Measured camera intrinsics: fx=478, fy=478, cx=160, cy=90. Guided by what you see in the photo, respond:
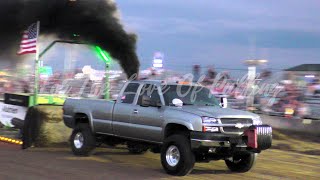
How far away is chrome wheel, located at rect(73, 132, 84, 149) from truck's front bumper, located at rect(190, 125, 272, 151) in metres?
3.72

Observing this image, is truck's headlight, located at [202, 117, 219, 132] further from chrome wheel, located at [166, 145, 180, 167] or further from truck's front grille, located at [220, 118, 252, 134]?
chrome wheel, located at [166, 145, 180, 167]

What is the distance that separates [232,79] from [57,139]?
8.29 m

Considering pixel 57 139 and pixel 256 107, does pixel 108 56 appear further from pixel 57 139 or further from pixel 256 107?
pixel 256 107

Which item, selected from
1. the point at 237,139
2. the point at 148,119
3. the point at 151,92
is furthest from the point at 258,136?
the point at 151,92

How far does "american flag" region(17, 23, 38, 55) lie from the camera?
47.0ft

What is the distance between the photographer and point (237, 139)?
29.5ft

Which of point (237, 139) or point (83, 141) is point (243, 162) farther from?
point (83, 141)

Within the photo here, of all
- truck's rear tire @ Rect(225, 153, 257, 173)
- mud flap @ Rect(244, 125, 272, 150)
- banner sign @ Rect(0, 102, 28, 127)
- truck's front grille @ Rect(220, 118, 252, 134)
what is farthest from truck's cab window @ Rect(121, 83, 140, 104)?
banner sign @ Rect(0, 102, 28, 127)

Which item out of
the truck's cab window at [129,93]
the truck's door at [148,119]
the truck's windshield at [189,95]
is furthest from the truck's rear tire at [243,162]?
the truck's cab window at [129,93]

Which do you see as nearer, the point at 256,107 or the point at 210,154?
the point at 210,154

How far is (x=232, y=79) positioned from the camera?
62.0 ft

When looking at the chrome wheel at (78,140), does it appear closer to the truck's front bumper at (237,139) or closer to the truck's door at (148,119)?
the truck's door at (148,119)

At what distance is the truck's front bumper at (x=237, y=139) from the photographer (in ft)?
28.8

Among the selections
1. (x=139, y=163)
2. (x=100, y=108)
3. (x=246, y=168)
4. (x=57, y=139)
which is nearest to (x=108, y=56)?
(x=57, y=139)
